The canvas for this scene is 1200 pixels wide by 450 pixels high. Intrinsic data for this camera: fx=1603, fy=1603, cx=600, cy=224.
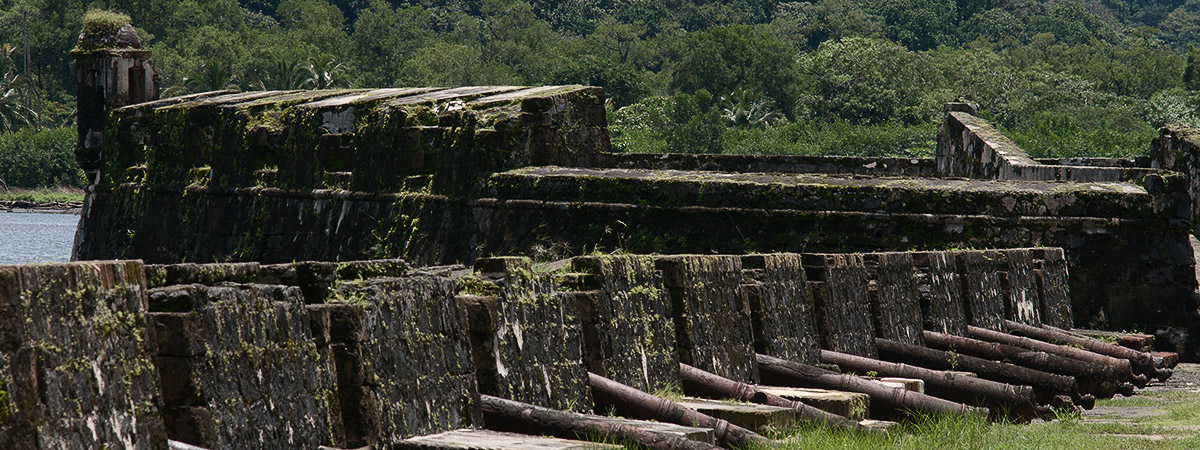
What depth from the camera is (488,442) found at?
629cm

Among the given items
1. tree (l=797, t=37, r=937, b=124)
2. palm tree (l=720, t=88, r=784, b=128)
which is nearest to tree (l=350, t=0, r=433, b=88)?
palm tree (l=720, t=88, r=784, b=128)

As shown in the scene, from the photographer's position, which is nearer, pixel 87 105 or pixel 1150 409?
pixel 1150 409

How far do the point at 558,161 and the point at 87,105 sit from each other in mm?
11719

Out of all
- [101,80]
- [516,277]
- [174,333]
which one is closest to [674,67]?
[101,80]

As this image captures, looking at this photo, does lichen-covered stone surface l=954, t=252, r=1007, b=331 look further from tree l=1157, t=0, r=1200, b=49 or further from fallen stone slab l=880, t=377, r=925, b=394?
tree l=1157, t=0, r=1200, b=49

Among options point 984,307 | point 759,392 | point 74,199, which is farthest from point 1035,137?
point 759,392

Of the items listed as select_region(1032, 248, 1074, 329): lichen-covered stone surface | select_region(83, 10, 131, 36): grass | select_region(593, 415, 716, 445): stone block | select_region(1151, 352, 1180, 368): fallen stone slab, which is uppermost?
select_region(83, 10, 131, 36): grass

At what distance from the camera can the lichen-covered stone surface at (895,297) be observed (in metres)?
12.0

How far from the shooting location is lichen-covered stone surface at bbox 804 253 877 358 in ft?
36.3

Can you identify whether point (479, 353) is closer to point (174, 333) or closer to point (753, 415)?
point (753, 415)

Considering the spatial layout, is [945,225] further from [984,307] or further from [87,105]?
[87,105]

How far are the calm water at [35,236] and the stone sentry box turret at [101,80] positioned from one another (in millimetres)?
12263

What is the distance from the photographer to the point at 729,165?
86.1ft

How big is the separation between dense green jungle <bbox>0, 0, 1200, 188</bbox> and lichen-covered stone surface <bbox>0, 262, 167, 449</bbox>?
56.1 metres
